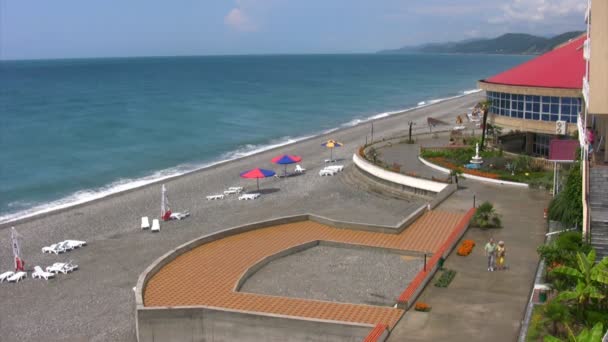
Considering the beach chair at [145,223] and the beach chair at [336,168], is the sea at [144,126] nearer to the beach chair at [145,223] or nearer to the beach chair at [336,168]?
the beach chair at [145,223]

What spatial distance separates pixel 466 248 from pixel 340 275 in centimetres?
447

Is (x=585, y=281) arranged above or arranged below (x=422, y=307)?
above

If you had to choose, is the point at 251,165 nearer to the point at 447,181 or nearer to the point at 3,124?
the point at 447,181

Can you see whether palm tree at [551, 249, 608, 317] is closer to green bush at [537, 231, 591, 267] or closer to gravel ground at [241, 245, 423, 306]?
green bush at [537, 231, 591, 267]

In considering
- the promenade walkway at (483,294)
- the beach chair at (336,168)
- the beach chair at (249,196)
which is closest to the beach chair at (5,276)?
the beach chair at (249,196)

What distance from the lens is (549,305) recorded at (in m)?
15.2

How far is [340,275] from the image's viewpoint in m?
22.0

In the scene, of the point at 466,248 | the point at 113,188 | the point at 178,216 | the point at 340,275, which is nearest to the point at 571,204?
the point at 466,248

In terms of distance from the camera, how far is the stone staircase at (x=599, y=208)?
18.9m

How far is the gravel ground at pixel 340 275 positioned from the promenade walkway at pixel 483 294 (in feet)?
6.17

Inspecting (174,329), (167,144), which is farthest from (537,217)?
(167,144)

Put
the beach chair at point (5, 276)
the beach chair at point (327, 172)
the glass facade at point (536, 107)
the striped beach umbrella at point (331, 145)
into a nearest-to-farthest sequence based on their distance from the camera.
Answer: the beach chair at point (5, 276) < the glass facade at point (536, 107) < the beach chair at point (327, 172) < the striped beach umbrella at point (331, 145)

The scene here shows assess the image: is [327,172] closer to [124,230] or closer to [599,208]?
[124,230]

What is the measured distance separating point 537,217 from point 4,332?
2015cm
